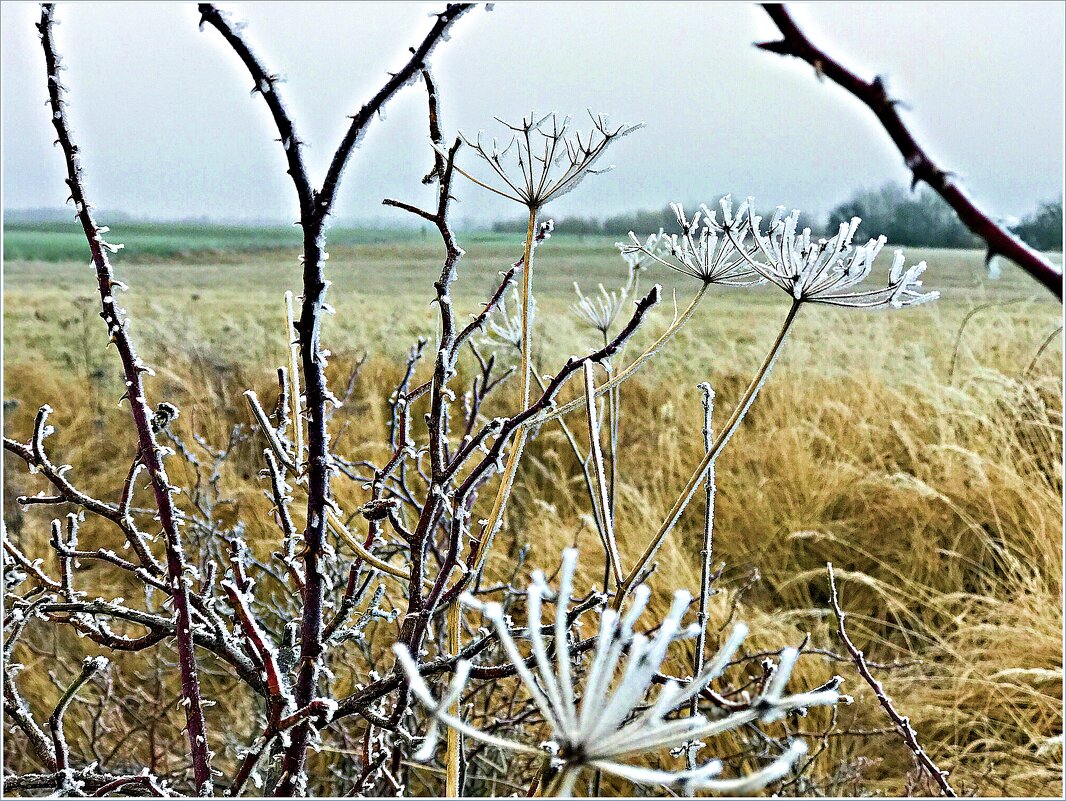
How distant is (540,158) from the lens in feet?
1.03

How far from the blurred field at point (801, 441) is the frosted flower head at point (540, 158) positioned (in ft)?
1.40

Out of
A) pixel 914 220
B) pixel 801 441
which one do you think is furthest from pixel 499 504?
pixel 914 220

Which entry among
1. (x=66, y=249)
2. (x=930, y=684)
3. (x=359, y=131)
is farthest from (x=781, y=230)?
(x=66, y=249)

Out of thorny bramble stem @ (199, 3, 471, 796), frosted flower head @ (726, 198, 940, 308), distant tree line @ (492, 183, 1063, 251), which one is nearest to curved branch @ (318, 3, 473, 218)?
thorny bramble stem @ (199, 3, 471, 796)

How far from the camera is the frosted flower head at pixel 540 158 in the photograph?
302 mm

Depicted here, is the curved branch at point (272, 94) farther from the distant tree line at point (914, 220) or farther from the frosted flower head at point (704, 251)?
the distant tree line at point (914, 220)

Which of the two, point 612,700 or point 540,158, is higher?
point 540,158

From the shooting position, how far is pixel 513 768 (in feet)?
2.72

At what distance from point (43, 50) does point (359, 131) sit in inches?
4.8

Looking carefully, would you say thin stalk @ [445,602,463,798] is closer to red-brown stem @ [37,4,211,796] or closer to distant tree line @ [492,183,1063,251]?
red-brown stem @ [37,4,211,796]

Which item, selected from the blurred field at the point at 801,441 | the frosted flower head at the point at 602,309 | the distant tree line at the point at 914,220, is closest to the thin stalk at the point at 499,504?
the frosted flower head at the point at 602,309

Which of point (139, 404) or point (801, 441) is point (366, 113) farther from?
point (801, 441)

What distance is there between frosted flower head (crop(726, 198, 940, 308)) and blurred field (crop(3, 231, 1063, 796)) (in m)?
0.48

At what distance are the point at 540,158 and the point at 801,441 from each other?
1.26 m
